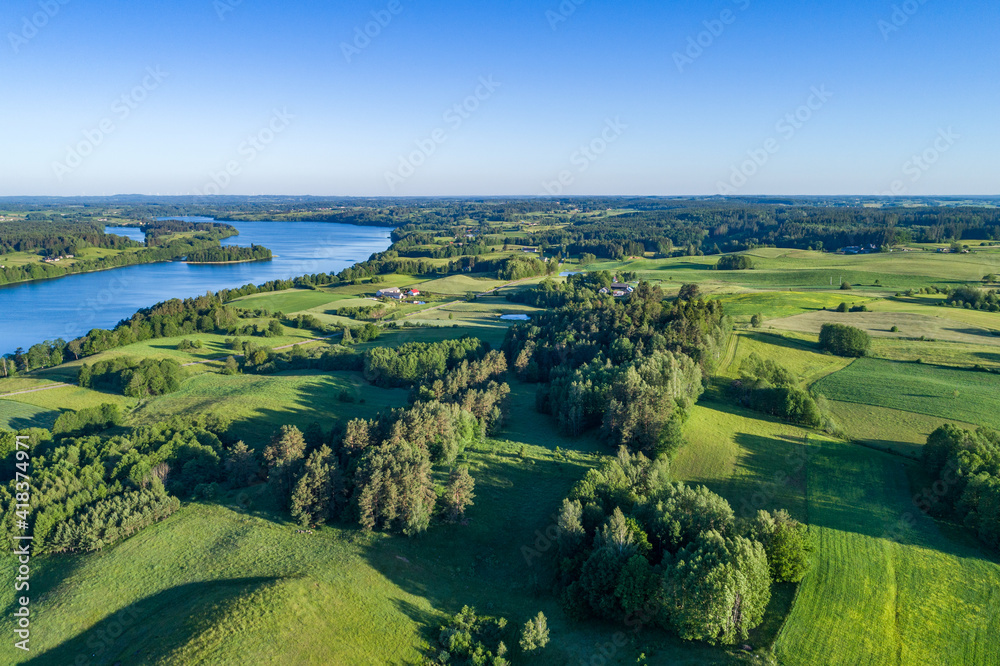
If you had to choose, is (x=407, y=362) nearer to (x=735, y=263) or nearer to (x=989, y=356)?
(x=989, y=356)

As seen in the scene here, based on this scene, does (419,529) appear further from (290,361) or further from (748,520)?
(290,361)

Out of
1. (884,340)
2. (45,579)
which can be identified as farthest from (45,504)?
(884,340)

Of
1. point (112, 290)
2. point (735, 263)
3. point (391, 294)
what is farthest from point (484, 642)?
point (112, 290)

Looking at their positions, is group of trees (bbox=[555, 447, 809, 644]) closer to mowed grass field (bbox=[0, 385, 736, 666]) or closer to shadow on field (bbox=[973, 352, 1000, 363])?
mowed grass field (bbox=[0, 385, 736, 666])

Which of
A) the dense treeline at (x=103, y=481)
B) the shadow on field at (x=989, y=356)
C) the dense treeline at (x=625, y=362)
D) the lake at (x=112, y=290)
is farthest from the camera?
the lake at (x=112, y=290)

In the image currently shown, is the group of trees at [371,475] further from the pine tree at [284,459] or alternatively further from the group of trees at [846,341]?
the group of trees at [846,341]

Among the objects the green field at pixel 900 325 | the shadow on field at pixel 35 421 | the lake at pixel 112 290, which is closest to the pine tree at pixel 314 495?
the shadow on field at pixel 35 421

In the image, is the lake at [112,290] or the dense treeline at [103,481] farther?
the lake at [112,290]
